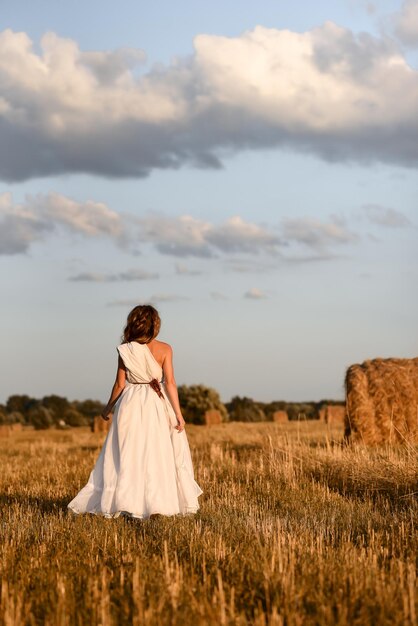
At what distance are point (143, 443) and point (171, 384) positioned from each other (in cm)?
67

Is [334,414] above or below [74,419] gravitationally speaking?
above

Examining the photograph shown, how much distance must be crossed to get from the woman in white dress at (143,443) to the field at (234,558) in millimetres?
270

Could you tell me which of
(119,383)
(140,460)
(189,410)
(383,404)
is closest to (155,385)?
(119,383)

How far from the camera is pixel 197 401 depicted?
1394 inches

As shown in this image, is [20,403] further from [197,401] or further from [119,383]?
[119,383]

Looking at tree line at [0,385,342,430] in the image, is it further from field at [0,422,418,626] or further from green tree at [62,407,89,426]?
field at [0,422,418,626]

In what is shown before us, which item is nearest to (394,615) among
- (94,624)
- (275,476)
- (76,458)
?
(94,624)

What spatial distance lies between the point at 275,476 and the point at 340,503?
2.15m

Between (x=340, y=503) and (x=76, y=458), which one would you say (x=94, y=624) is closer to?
(x=340, y=503)

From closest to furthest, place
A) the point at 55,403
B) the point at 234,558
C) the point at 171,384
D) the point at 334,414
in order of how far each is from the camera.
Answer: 1. the point at 234,558
2. the point at 171,384
3. the point at 334,414
4. the point at 55,403

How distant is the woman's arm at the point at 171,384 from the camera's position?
9109 millimetres

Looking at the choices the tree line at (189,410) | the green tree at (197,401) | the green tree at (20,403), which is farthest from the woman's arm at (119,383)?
the green tree at (20,403)

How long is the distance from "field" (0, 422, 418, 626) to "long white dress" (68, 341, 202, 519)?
8.9 inches

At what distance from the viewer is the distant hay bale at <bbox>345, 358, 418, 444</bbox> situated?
1650cm
